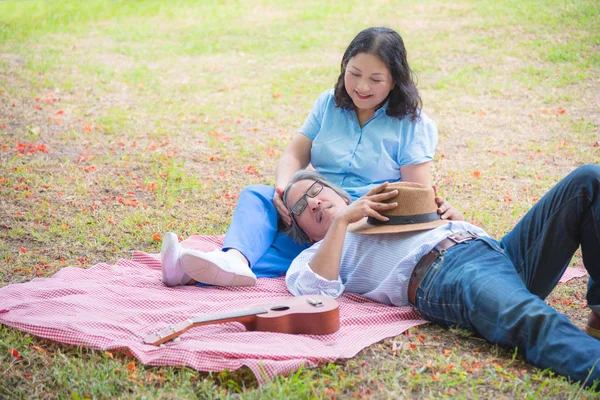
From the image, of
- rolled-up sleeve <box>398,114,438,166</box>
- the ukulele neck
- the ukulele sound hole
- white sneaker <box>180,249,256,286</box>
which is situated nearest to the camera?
the ukulele neck

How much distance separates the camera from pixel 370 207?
3.62 meters

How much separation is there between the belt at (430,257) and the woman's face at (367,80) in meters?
1.18

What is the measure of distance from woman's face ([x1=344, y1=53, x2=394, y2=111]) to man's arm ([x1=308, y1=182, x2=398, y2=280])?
0.96 meters

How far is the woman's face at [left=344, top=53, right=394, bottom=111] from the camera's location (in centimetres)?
433

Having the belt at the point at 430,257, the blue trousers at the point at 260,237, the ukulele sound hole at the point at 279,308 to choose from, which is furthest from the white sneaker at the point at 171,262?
the belt at the point at 430,257

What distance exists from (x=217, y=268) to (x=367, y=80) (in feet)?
4.92

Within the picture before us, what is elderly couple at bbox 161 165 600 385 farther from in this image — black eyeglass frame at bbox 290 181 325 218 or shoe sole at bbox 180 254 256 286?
black eyeglass frame at bbox 290 181 325 218

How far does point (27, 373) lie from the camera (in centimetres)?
319

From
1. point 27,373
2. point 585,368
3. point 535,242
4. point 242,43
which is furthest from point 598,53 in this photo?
point 27,373

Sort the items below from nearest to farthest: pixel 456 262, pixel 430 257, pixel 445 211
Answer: pixel 456 262 → pixel 430 257 → pixel 445 211

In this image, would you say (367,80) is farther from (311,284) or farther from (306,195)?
(311,284)

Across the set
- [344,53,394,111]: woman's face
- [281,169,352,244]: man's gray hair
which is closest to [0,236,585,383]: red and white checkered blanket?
[281,169,352,244]: man's gray hair

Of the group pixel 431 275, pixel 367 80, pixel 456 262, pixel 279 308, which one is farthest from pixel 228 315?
pixel 367 80

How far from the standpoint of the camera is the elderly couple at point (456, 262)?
3.18 meters
